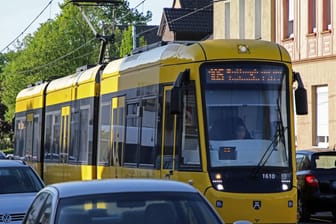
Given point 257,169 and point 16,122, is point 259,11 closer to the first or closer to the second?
point 16,122

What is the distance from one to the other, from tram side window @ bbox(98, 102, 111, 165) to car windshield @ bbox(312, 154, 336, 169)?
185 inches

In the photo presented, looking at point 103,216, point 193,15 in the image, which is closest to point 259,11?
point 193,15

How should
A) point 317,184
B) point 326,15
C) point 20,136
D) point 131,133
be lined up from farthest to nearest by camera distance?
1. point 326,15
2. point 20,136
3. point 317,184
4. point 131,133

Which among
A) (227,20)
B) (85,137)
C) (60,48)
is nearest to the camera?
(85,137)

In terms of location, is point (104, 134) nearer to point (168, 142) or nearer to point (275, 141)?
point (168, 142)

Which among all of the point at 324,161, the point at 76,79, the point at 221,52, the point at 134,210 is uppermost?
the point at 76,79

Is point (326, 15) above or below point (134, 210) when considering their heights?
above

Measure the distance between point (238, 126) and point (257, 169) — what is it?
739 millimetres

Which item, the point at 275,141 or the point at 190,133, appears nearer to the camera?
the point at 275,141

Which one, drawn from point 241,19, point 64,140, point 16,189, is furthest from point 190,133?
point 241,19

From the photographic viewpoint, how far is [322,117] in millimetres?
34875

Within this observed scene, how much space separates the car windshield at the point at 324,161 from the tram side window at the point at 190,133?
6.44 m

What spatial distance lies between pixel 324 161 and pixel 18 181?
7812 mm

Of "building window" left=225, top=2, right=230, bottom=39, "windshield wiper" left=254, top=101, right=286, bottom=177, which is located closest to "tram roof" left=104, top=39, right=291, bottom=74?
"windshield wiper" left=254, top=101, right=286, bottom=177
